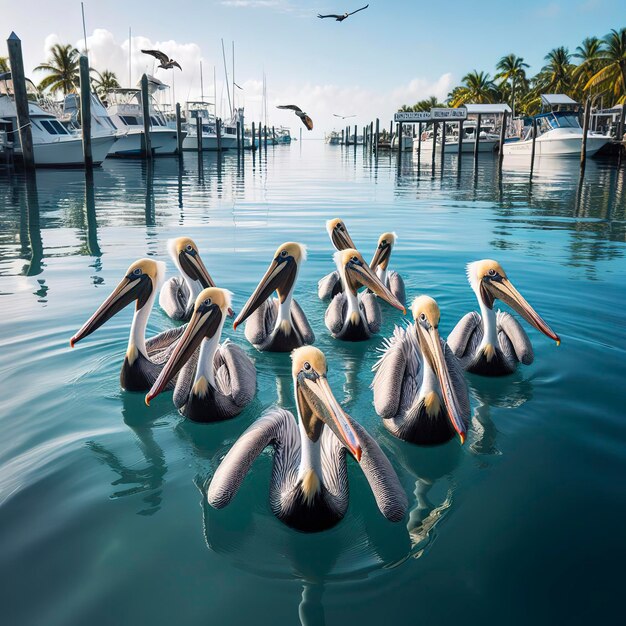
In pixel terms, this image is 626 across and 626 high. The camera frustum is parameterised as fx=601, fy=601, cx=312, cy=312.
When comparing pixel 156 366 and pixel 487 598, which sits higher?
pixel 156 366

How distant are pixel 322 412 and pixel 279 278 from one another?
8.99ft

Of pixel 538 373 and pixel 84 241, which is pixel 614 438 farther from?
pixel 84 241

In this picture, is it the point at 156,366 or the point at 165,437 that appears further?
the point at 156,366

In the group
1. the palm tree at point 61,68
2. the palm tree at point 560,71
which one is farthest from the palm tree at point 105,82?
the palm tree at point 560,71

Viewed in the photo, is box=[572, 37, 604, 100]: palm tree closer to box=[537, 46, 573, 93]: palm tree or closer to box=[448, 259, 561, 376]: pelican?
box=[537, 46, 573, 93]: palm tree

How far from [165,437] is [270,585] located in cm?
171

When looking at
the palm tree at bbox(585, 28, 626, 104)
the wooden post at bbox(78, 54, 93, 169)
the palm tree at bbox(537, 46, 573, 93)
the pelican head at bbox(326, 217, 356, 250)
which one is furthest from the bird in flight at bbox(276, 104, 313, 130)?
the palm tree at bbox(537, 46, 573, 93)

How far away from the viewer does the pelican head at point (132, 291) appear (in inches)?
185

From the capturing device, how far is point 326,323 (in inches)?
253

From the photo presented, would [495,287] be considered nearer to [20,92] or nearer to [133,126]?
[20,92]

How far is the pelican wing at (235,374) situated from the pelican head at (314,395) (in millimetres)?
1459

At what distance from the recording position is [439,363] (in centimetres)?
373

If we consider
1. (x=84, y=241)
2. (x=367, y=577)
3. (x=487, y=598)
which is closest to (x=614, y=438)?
(x=487, y=598)

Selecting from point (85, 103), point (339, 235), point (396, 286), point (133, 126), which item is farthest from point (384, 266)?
point (133, 126)
